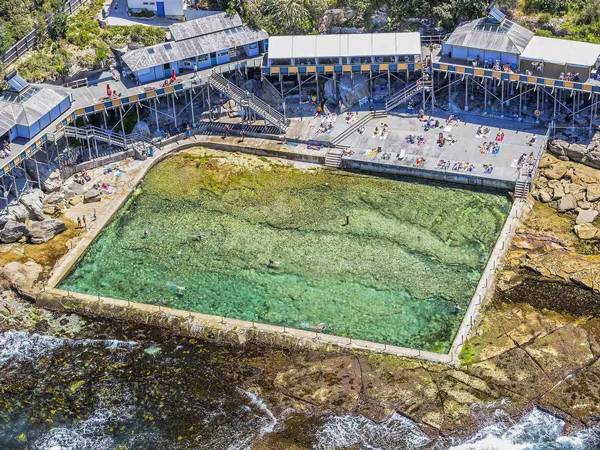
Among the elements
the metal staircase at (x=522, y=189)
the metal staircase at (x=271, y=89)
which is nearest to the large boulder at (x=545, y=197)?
the metal staircase at (x=522, y=189)

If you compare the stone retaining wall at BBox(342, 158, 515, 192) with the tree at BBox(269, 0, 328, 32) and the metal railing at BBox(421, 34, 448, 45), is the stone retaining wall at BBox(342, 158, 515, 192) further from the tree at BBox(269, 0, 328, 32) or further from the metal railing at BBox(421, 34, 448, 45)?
the metal railing at BBox(421, 34, 448, 45)

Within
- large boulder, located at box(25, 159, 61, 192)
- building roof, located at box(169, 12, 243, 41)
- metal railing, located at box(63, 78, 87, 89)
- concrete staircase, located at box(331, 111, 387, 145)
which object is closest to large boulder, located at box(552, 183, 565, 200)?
concrete staircase, located at box(331, 111, 387, 145)

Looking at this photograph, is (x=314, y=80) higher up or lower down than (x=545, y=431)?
higher up

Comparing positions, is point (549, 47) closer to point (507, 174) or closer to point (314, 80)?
point (507, 174)

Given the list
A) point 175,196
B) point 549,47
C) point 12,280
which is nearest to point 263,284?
point 175,196

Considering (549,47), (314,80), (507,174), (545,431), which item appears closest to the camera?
(545,431)

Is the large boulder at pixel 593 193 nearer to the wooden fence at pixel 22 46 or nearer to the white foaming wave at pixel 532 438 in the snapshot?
the white foaming wave at pixel 532 438
